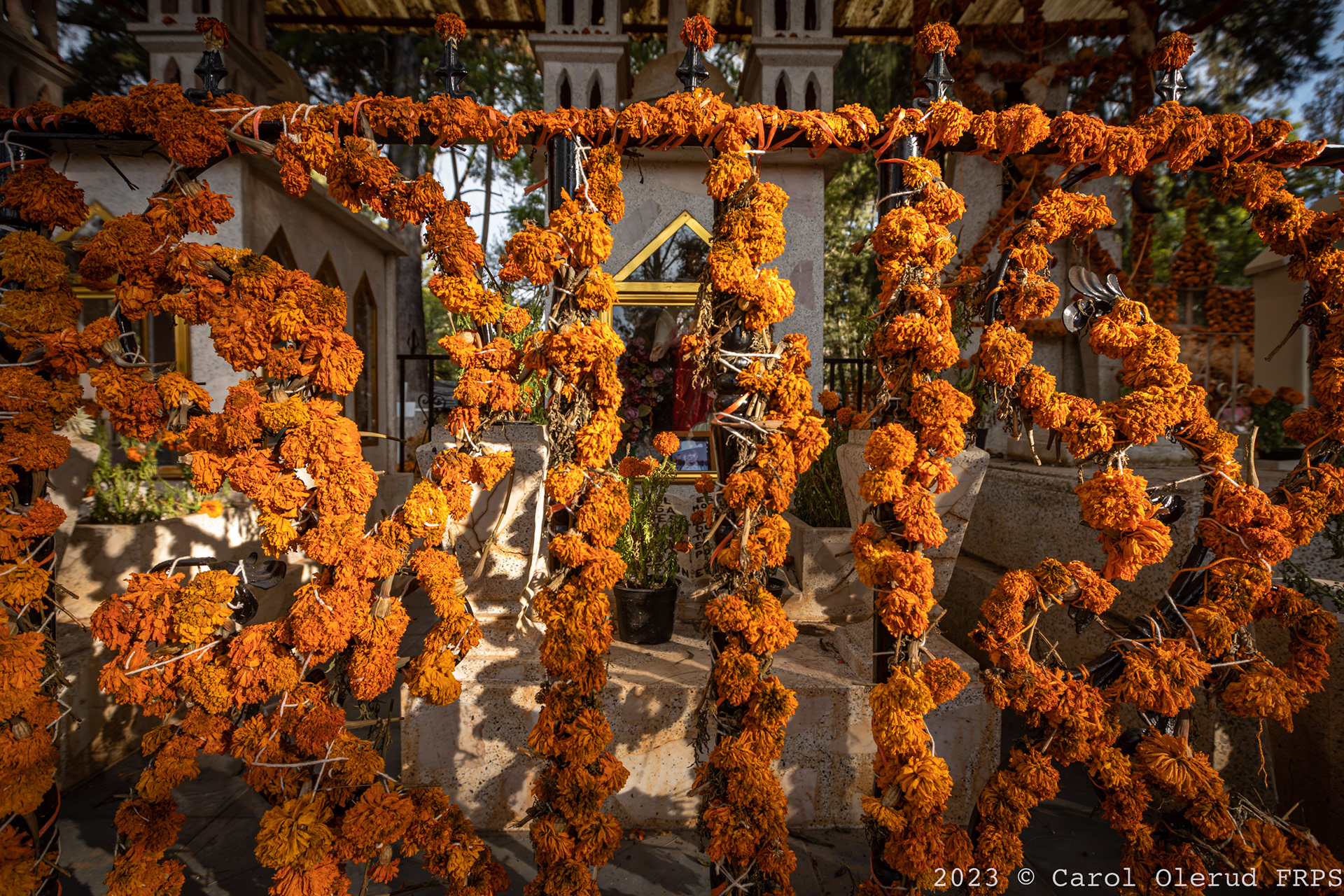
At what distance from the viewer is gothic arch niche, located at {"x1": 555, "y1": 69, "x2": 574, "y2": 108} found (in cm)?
519

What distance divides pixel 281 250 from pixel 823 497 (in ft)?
19.9

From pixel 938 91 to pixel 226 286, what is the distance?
2501mm

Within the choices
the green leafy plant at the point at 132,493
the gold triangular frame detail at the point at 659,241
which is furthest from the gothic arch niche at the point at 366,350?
the gold triangular frame detail at the point at 659,241

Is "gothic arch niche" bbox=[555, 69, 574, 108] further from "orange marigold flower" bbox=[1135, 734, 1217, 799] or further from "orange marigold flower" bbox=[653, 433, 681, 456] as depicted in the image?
"orange marigold flower" bbox=[1135, 734, 1217, 799]

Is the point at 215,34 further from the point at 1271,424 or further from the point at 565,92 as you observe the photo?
the point at 1271,424

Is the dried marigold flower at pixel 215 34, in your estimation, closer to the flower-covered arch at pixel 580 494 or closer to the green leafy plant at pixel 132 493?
the flower-covered arch at pixel 580 494

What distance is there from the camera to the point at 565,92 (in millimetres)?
5242

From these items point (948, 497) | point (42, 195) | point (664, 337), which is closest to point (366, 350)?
point (664, 337)

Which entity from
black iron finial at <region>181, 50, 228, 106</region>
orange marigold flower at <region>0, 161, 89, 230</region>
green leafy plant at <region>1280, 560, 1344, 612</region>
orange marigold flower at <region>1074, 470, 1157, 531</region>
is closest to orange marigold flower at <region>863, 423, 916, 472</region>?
orange marigold flower at <region>1074, 470, 1157, 531</region>

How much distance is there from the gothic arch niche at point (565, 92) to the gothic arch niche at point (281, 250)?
316 cm

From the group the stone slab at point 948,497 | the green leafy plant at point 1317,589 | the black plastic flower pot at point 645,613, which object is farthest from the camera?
the black plastic flower pot at point 645,613

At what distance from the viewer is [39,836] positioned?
2.06 metres

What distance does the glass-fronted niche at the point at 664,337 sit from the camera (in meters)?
5.42

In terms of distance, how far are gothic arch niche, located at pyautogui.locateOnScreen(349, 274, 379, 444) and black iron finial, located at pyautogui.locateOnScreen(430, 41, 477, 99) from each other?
673 centimetres
